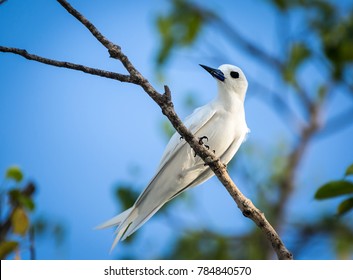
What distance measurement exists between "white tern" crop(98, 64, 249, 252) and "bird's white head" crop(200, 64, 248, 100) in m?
0.13

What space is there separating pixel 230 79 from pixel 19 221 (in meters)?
2.75

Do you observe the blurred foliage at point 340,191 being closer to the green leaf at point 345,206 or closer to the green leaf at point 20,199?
the green leaf at point 345,206

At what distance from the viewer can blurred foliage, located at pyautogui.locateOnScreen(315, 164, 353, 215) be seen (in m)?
3.31

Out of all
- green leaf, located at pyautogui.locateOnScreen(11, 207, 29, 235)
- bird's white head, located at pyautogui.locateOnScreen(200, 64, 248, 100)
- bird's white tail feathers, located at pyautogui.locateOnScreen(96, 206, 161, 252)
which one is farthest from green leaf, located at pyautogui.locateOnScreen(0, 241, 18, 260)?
bird's white head, located at pyautogui.locateOnScreen(200, 64, 248, 100)

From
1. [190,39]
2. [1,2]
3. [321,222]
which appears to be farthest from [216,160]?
[321,222]

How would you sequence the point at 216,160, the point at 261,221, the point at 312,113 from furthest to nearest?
the point at 312,113 → the point at 216,160 → the point at 261,221

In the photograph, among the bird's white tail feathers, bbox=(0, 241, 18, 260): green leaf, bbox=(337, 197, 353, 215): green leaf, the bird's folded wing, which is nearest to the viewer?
bbox=(337, 197, 353, 215): green leaf

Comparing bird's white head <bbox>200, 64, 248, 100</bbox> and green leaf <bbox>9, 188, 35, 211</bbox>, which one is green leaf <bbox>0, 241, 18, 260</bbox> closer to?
green leaf <bbox>9, 188, 35, 211</bbox>

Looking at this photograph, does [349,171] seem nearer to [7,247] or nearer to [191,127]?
[7,247]

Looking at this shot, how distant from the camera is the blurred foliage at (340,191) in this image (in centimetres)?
331

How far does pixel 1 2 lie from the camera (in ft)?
11.4

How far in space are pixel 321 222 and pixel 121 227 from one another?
20.2 ft

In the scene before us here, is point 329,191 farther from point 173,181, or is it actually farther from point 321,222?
point 321,222

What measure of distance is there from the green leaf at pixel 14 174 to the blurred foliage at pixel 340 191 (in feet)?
6.61
